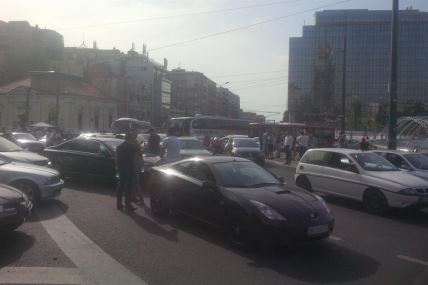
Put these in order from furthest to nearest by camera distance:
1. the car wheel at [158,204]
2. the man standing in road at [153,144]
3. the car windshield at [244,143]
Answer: the car windshield at [244,143] → the man standing in road at [153,144] → the car wheel at [158,204]

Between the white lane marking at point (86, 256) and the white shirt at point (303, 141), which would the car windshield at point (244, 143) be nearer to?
the white shirt at point (303, 141)

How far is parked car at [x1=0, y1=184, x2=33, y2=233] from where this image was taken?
756 cm

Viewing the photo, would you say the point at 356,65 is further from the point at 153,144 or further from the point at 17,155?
the point at 17,155

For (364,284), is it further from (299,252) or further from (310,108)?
(310,108)

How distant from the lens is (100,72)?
86.6 m

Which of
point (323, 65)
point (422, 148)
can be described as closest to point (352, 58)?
point (323, 65)

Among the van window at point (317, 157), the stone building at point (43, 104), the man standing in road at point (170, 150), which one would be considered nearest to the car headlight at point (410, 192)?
the van window at point (317, 157)

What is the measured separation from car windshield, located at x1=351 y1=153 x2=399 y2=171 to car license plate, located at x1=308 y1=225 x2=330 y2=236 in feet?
→ 16.3

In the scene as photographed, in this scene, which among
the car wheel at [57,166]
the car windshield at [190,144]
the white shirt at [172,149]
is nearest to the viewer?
the white shirt at [172,149]

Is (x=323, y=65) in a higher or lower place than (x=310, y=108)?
higher

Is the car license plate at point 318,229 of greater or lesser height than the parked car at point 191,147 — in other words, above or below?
below

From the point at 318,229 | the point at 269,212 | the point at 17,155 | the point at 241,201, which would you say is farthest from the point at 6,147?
the point at 318,229

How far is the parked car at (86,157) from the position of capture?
1464 cm

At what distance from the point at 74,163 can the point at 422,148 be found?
17532 mm
